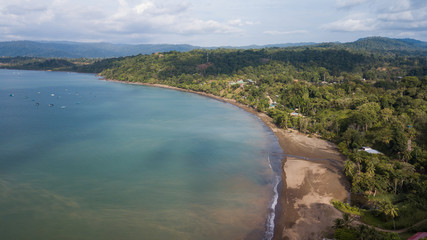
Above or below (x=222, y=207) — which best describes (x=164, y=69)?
above

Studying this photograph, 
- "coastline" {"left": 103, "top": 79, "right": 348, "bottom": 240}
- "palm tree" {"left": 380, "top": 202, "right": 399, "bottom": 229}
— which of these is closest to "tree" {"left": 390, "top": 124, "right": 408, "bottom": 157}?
"coastline" {"left": 103, "top": 79, "right": 348, "bottom": 240}

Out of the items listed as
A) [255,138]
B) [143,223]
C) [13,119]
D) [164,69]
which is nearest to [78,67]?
[164,69]

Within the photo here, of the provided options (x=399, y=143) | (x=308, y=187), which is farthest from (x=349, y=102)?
(x=308, y=187)

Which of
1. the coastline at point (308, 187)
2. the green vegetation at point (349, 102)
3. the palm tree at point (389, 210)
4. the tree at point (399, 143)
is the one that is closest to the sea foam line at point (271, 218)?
the coastline at point (308, 187)

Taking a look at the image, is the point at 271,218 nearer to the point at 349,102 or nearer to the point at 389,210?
the point at 389,210

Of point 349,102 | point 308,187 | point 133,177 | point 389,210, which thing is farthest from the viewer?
point 349,102

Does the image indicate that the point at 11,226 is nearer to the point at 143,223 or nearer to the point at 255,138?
the point at 143,223

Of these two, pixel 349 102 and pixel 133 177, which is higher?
pixel 349 102
